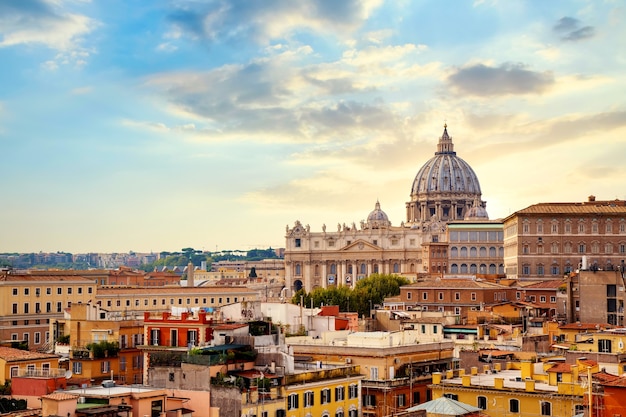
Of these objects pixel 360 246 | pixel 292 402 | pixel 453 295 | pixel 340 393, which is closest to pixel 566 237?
pixel 453 295

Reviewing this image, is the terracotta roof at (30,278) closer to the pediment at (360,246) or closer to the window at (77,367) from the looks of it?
the window at (77,367)

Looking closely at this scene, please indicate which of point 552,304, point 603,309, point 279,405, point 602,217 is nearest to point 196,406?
point 279,405

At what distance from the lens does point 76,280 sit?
75000mm

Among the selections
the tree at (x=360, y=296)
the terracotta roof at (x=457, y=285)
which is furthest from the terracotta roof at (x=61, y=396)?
the tree at (x=360, y=296)

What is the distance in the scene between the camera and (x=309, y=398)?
35.1 meters

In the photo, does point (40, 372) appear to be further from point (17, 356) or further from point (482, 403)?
point (482, 403)

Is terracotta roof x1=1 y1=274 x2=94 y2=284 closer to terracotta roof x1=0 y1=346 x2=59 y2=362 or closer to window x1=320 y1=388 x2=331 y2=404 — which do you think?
terracotta roof x1=0 y1=346 x2=59 y2=362

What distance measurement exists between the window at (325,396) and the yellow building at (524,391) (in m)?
3.35

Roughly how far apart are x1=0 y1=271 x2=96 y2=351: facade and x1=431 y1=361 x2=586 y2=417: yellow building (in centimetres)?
3476

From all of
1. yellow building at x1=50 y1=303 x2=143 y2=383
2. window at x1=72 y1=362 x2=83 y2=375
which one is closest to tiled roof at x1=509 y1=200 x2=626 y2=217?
yellow building at x1=50 y1=303 x2=143 y2=383

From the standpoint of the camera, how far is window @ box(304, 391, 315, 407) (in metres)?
34.8

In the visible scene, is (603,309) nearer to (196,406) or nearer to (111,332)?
(111,332)

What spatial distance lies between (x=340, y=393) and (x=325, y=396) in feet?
3.48

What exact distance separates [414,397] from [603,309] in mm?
28839
